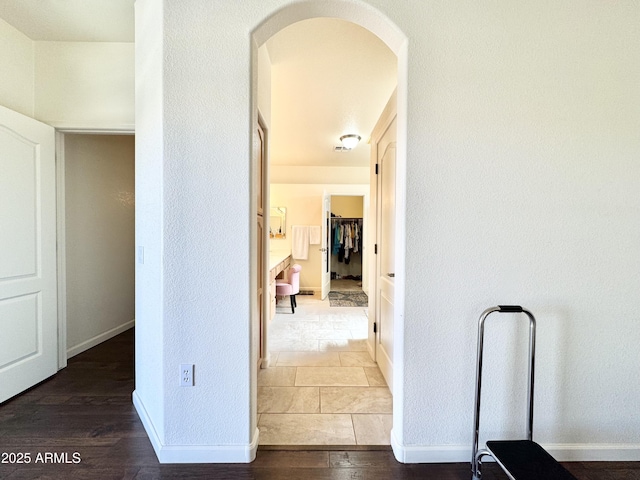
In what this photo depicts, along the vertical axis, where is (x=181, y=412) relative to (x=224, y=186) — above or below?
below

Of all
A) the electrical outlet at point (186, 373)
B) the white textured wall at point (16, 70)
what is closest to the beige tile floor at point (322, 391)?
the electrical outlet at point (186, 373)

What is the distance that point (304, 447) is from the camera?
1.60 m

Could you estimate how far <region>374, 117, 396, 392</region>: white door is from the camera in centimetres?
225

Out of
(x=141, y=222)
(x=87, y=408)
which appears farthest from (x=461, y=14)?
(x=87, y=408)

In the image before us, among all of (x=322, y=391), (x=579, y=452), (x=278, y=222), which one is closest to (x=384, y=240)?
(x=322, y=391)

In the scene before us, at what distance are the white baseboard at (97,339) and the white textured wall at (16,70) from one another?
2.10 m

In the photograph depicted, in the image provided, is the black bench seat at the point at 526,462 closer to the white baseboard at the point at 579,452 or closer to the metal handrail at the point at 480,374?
the metal handrail at the point at 480,374

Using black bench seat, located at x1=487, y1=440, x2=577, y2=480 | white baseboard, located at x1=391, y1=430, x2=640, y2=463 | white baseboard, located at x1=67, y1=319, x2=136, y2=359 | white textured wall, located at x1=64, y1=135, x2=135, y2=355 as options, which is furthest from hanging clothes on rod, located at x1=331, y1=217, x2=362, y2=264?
black bench seat, located at x1=487, y1=440, x2=577, y2=480

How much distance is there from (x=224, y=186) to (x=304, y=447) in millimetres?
1497

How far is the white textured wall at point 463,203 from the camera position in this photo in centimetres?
145

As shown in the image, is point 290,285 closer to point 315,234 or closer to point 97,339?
point 315,234

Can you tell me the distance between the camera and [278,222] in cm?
603

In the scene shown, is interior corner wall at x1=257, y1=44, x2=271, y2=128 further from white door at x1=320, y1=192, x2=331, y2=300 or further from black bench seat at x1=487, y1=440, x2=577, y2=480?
white door at x1=320, y1=192, x2=331, y2=300

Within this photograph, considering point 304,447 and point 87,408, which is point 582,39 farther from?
point 87,408
